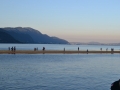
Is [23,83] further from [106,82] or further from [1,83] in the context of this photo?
[106,82]

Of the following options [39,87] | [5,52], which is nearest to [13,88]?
[39,87]

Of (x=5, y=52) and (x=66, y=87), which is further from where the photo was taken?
(x=5, y=52)

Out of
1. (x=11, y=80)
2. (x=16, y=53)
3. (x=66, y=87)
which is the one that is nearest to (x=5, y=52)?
(x=16, y=53)

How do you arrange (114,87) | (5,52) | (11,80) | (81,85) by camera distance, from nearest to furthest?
1. (114,87)
2. (81,85)
3. (11,80)
4. (5,52)

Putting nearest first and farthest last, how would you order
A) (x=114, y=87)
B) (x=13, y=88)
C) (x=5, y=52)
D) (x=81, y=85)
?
(x=114, y=87)
(x=13, y=88)
(x=81, y=85)
(x=5, y=52)

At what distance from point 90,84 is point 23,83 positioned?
7.88 m

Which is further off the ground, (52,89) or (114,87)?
(114,87)

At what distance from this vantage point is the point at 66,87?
2572 cm

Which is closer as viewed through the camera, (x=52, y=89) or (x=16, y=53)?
(x=52, y=89)

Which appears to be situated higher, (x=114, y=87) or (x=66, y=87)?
(x=114, y=87)

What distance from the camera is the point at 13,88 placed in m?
24.5

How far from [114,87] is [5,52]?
227 feet

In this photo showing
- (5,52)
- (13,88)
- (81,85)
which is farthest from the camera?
(5,52)

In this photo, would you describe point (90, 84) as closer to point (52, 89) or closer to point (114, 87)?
point (52, 89)
